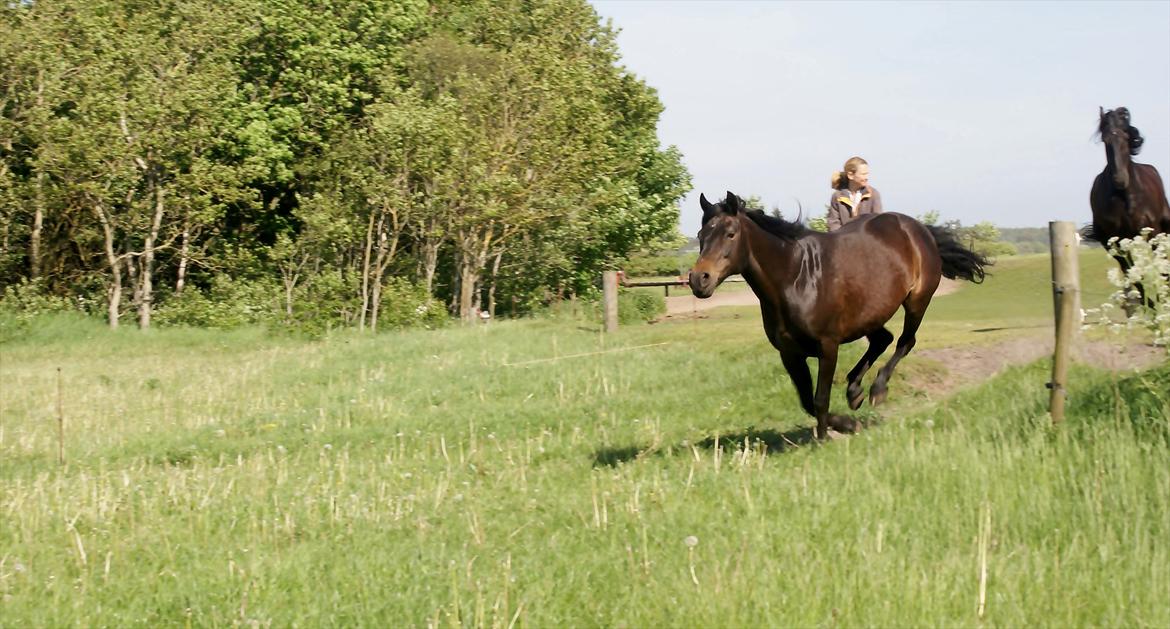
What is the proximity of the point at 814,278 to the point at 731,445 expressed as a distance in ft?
5.45

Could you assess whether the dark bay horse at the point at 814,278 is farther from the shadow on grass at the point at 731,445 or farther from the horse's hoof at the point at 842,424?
the shadow on grass at the point at 731,445

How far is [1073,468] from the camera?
761 cm

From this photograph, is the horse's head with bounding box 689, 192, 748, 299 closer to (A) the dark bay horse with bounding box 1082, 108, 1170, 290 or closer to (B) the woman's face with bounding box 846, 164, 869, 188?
(B) the woman's face with bounding box 846, 164, 869, 188

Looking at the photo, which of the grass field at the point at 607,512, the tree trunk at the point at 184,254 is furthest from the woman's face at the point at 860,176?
the tree trunk at the point at 184,254

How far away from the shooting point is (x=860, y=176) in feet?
41.4

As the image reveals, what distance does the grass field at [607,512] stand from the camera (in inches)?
230

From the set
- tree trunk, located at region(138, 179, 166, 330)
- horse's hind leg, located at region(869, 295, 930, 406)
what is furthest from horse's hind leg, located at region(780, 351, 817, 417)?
tree trunk, located at region(138, 179, 166, 330)

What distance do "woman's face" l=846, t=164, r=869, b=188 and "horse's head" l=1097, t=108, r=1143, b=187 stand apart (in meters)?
4.47

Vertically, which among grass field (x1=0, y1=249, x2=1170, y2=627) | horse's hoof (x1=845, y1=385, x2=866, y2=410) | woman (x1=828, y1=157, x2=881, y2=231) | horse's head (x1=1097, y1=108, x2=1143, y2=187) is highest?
horse's head (x1=1097, y1=108, x2=1143, y2=187)

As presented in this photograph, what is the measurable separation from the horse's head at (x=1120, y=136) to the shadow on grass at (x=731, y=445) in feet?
22.4

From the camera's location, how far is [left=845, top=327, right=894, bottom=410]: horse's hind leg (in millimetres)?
10703

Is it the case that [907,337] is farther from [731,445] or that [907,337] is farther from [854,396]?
[731,445]

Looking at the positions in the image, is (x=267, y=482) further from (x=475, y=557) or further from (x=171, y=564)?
(x=475, y=557)

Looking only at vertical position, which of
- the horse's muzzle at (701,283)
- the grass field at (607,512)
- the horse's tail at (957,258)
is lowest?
the grass field at (607,512)
